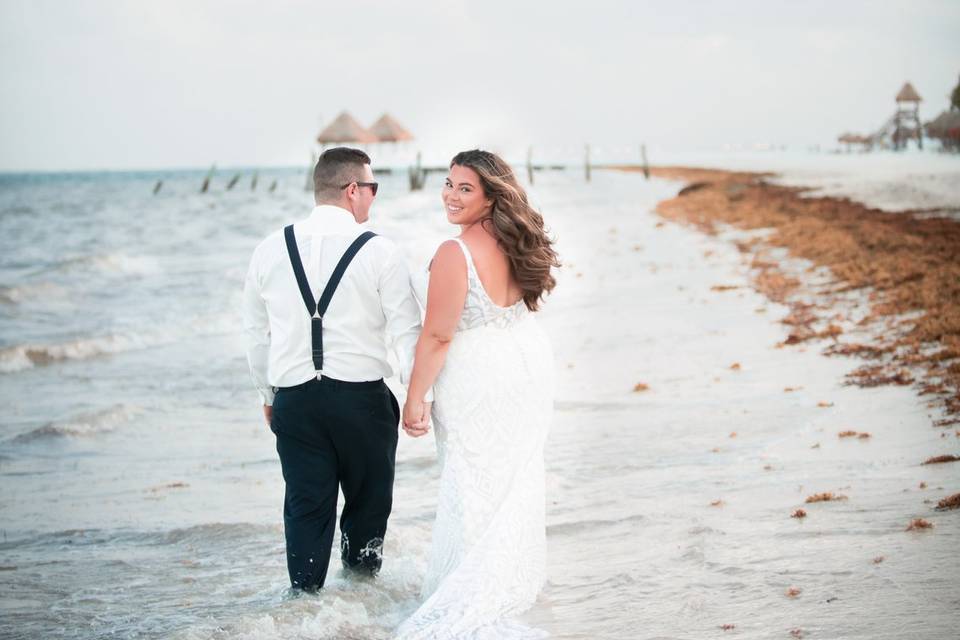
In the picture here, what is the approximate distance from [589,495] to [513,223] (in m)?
2.12

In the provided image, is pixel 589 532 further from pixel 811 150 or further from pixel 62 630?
pixel 811 150

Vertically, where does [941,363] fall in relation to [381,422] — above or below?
below

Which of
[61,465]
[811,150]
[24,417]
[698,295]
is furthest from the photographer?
[811,150]

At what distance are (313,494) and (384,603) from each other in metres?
0.59

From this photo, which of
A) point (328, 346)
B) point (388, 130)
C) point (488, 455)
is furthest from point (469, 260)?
point (388, 130)

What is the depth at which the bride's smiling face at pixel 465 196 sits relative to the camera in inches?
132

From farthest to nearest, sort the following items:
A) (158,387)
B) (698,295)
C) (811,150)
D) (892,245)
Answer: (811,150)
(892,245)
(698,295)
(158,387)

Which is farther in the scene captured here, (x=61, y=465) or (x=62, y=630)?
(x=61, y=465)

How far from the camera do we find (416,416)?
132 inches

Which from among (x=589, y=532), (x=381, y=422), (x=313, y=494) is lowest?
(x=589, y=532)

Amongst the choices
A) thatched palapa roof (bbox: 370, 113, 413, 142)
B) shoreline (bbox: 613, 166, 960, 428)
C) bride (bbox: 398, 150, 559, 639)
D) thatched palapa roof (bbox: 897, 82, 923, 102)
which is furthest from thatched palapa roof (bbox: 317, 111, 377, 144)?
bride (bbox: 398, 150, 559, 639)

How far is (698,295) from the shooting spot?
427 inches

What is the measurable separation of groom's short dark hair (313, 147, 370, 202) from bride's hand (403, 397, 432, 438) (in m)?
0.82

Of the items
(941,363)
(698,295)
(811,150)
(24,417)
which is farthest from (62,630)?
(811,150)
